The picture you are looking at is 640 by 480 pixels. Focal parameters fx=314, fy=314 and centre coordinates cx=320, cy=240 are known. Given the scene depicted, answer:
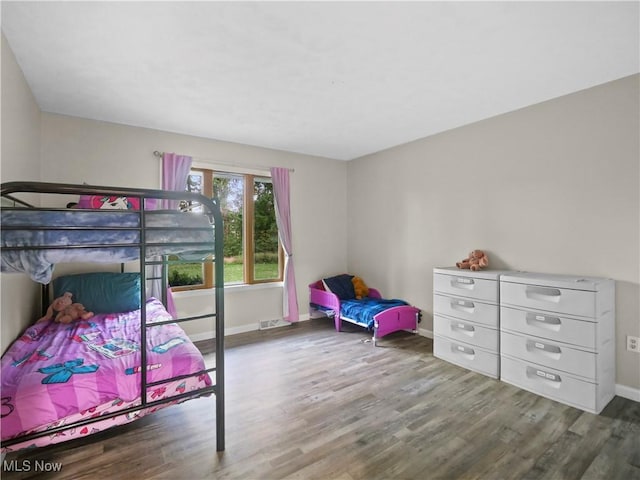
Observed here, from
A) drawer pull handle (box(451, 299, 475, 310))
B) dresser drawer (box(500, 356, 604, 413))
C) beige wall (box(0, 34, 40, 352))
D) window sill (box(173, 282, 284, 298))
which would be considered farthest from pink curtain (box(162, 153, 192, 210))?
dresser drawer (box(500, 356, 604, 413))

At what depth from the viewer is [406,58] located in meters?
2.12

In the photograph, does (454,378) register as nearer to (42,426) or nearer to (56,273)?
(42,426)

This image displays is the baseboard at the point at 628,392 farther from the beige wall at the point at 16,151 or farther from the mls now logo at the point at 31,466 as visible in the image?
the beige wall at the point at 16,151

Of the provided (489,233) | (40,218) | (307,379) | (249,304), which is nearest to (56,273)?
(249,304)

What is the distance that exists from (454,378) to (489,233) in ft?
4.81

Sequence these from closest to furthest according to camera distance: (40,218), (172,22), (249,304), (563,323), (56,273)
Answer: (40,218) → (172,22) → (563,323) → (56,273) → (249,304)

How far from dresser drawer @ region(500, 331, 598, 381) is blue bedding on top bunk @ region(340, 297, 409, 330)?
4.41 feet

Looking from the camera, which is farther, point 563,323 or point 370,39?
point 563,323

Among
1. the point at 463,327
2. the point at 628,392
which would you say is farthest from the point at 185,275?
the point at 628,392

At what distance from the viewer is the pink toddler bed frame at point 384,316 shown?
11.6 feet

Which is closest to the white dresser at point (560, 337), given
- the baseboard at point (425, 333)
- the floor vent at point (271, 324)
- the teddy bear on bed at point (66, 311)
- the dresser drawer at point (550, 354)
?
the dresser drawer at point (550, 354)

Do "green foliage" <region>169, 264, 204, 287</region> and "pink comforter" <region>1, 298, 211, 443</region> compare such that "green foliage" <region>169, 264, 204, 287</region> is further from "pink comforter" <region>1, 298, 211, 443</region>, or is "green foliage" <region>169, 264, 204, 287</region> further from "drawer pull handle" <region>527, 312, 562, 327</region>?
"drawer pull handle" <region>527, 312, 562, 327</region>

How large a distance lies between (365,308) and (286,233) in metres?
1.46

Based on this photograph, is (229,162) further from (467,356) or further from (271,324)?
(467,356)
